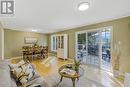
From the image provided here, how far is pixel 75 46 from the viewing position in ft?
23.4

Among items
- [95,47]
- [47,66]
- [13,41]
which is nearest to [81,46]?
[95,47]

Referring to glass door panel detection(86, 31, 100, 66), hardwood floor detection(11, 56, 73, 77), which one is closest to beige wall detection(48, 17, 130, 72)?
glass door panel detection(86, 31, 100, 66)

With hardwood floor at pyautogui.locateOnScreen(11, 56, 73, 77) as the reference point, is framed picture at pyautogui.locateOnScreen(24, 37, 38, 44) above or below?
above

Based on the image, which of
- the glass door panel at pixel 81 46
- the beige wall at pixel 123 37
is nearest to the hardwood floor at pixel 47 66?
the glass door panel at pixel 81 46

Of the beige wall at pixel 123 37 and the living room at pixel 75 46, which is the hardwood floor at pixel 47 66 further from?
the beige wall at pixel 123 37

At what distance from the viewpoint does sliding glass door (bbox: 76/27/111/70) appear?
200 inches

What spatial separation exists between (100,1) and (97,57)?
127 inches

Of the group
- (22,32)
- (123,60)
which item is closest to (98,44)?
(123,60)

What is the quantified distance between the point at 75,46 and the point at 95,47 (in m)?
1.59

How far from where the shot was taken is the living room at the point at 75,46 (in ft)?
8.28

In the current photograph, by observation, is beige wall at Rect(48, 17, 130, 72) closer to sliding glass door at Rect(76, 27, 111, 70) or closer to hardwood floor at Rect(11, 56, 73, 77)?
sliding glass door at Rect(76, 27, 111, 70)

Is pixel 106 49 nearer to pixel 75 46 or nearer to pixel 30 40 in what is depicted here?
pixel 75 46

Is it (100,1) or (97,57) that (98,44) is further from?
(100,1)

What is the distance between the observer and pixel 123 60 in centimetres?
421
